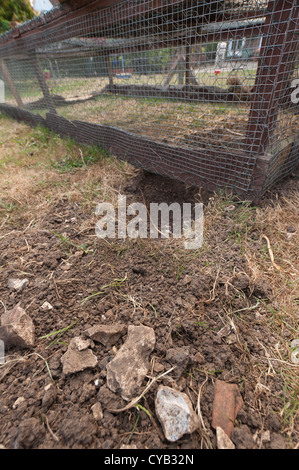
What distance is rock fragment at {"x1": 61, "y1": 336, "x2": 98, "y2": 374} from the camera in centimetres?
84

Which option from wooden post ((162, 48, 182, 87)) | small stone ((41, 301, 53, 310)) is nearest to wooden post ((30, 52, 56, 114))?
wooden post ((162, 48, 182, 87))

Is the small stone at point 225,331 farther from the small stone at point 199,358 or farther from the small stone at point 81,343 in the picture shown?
the small stone at point 81,343

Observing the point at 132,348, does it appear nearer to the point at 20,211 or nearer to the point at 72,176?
the point at 20,211

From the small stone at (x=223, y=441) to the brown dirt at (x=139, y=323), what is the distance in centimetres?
2

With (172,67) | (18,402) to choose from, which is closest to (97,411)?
(18,402)

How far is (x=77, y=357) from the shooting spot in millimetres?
868

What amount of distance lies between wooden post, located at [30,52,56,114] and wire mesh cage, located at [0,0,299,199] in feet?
0.04

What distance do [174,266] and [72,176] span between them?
1414 millimetres

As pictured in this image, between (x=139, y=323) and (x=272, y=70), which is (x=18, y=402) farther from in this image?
(x=272, y=70)

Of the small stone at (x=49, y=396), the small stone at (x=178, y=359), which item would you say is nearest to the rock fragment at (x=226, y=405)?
the small stone at (x=178, y=359)

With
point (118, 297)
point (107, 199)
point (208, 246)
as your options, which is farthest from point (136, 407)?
point (107, 199)

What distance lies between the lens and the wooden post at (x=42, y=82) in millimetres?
3020

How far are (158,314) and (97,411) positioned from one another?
1.26 feet

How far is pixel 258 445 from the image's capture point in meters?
0.70
